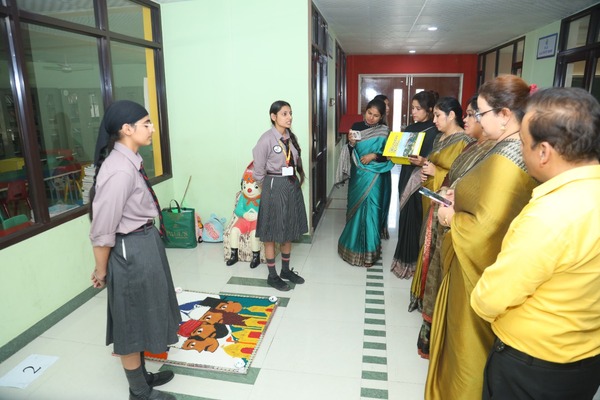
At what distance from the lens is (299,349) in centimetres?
251

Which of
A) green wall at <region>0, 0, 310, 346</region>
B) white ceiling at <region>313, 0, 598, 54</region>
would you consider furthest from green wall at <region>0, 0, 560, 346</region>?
white ceiling at <region>313, 0, 598, 54</region>

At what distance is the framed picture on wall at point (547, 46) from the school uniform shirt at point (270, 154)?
14.8 feet

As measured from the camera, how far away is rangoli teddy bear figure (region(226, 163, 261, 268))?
3.79 meters

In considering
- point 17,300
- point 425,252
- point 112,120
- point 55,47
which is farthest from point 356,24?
point 17,300

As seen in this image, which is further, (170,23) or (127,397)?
(170,23)

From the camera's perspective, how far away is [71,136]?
366 cm

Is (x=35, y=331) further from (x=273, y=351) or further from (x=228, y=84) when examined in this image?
(x=228, y=84)

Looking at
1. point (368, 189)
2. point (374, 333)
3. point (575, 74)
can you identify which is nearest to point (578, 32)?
point (575, 74)

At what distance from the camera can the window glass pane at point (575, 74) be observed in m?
4.93

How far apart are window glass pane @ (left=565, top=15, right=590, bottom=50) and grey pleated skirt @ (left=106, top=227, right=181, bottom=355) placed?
5474 millimetres

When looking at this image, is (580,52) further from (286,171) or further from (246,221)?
(246,221)

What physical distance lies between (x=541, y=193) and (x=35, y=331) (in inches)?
119

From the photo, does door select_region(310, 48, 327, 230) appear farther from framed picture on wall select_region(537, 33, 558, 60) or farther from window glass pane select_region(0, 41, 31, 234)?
framed picture on wall select_region(537, 33, 558, 60)

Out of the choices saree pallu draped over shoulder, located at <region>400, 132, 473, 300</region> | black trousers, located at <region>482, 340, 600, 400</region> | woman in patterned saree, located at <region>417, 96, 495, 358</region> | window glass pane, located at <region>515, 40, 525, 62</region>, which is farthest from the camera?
window glass pane, located at <region>515, 40, 525, 62</region>
